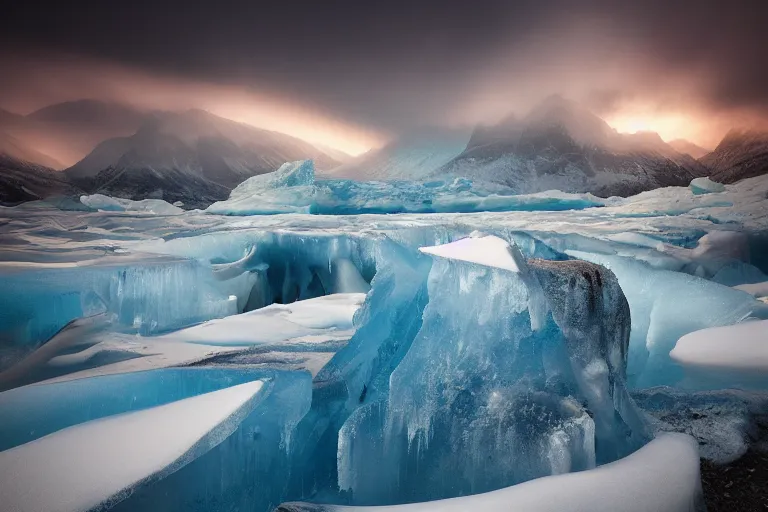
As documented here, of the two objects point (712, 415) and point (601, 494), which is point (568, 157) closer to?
point (712, 415)

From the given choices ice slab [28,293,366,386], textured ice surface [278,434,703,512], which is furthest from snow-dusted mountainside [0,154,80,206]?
textured ice surface [278,434,703,512]

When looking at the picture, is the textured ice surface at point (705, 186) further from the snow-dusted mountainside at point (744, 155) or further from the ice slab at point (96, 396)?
the ice slab at point (96, 396)

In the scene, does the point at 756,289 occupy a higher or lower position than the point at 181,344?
higher

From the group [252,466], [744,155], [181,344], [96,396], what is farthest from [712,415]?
[744,155]

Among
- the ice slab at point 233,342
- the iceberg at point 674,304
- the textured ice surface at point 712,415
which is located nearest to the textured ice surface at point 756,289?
the iceberg at point 674,304

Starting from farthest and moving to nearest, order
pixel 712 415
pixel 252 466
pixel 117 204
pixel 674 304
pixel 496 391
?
pixel 117 204 < pixel 674 304 < pixel 712 415 < pixel 496 391 < pixel 252 466

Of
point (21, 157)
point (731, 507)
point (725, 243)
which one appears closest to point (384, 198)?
point (725, 243)

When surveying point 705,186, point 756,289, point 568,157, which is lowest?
point 756,289
